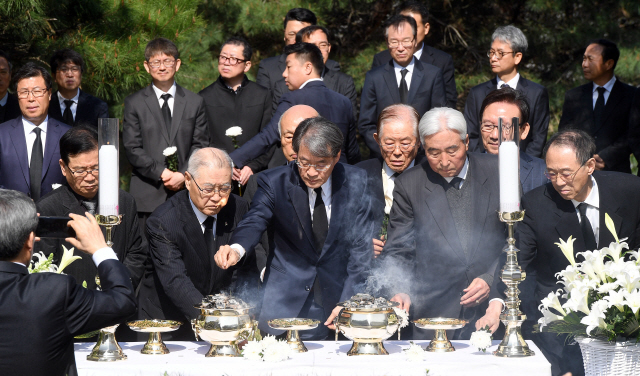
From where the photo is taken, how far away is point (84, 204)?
17.9 feet

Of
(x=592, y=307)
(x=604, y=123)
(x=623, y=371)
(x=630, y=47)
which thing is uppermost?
(x=630, y=47)

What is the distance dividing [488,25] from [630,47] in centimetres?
251

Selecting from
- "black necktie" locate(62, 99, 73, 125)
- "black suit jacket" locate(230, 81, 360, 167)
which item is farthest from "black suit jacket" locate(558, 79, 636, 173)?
"black necktie" locate(62, 99, 73, 125)

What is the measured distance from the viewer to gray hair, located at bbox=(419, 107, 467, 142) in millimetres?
5004

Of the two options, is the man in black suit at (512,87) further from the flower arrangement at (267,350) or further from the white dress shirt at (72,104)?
the white dress shirt at (72,104)

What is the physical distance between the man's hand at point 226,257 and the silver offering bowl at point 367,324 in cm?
67

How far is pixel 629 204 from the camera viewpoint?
508cm

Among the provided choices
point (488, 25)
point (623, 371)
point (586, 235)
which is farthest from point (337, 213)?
point (488, 25)

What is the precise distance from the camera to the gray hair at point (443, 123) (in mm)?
5004

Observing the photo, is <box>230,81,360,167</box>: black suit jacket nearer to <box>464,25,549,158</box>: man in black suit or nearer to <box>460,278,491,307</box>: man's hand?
<box>464,25,549,158</box>: man in black suit

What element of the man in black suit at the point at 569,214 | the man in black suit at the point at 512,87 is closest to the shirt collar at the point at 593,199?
the man in black suit at the point at 569,214

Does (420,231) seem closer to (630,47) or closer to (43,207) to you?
(43,207)

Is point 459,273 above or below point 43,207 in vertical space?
below

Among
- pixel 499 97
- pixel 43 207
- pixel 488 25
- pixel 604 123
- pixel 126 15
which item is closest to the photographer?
pixel 43 207
